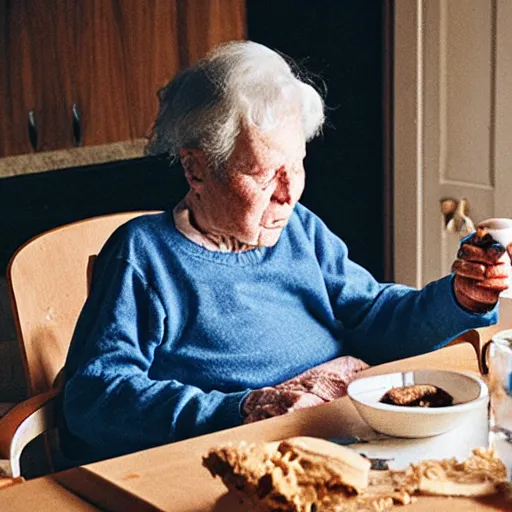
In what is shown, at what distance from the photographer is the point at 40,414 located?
1936 millimetres

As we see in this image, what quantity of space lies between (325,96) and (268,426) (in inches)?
89.3

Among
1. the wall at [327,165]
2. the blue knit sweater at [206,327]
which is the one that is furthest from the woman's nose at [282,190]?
the wall at [327,165]

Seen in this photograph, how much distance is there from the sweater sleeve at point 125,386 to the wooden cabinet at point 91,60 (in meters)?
1.22

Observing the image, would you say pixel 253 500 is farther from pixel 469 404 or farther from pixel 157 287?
pixel 157 287

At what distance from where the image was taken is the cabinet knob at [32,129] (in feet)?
9.82

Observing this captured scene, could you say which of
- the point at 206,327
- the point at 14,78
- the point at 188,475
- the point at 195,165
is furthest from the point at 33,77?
the point at 188,475

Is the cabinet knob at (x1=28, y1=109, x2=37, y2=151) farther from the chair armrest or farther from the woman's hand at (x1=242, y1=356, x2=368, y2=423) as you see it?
the woman's hand at (x1=242, y1=356, x2=368, y2=423)

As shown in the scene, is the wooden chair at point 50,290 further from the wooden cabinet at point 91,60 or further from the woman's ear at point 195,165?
the wooden cabinet at point 91,60

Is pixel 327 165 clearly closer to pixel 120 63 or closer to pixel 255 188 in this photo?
pixel 120 63

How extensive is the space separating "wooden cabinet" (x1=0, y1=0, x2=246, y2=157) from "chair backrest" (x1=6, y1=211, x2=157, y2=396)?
0.86 metres

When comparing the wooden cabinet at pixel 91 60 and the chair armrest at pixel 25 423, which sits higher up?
the wooden cabinet at pixel 91 60

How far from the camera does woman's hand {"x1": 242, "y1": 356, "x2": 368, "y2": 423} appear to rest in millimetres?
1634

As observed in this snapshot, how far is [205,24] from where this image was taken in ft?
10.9

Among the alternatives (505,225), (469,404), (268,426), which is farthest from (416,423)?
(505,225)
